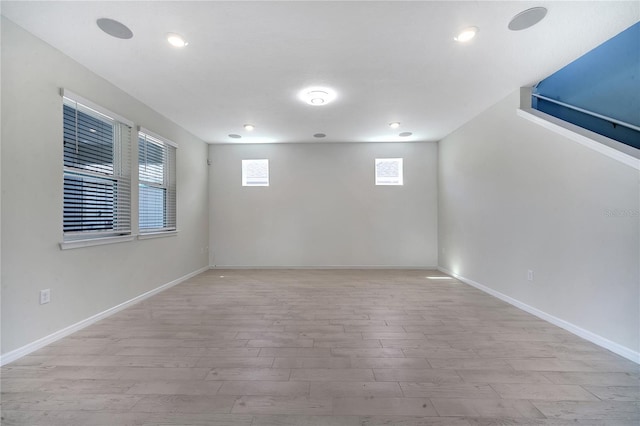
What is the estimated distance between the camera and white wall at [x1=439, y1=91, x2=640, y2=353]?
83.0 inches

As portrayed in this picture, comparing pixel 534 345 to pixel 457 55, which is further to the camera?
pixel 457 55

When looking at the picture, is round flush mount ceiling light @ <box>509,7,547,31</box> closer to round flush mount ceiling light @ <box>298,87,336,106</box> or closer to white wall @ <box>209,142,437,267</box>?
round flush mount ceiling light @ <box>298,87,336,106</box>

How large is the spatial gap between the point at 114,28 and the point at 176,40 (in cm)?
45

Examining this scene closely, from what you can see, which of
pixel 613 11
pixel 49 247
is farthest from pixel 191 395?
pixel 613 11

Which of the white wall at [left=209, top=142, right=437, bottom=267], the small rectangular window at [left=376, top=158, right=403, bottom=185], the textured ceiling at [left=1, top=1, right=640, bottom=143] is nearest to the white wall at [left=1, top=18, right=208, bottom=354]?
the textured ceiling at [left=1, top=1, right=640, bottom=143]

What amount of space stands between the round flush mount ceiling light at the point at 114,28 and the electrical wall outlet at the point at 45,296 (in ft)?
7.36

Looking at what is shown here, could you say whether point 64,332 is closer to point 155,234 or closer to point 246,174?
point 155,234

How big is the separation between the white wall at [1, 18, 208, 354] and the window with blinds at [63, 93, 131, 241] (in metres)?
0.13

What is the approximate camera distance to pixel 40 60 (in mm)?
2221

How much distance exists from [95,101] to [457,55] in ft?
12.2

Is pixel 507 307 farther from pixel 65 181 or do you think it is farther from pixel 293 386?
pixel 65 181

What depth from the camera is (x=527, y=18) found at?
77.8 inches

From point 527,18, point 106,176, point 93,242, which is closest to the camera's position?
point 527,18

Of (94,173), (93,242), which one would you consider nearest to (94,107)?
(94,173)
